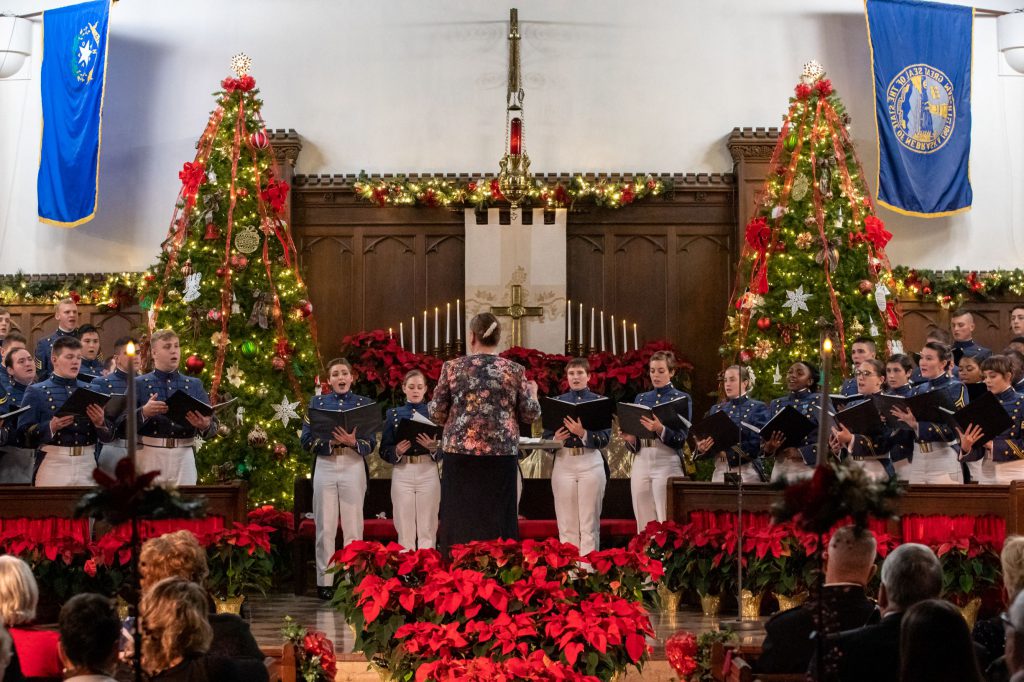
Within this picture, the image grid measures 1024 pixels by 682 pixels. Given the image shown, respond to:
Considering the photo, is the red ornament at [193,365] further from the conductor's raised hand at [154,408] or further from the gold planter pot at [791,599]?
the gold planter pot at [791,599]

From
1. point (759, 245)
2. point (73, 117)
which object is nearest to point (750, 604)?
point (759, 245)

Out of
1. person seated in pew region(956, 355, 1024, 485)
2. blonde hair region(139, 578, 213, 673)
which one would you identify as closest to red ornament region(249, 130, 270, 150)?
person seated in pew region(956, 355, 1024, 485)

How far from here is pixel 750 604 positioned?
7.17 meters

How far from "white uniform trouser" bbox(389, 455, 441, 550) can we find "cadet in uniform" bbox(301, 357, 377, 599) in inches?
4.9

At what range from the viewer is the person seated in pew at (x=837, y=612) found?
3.94m

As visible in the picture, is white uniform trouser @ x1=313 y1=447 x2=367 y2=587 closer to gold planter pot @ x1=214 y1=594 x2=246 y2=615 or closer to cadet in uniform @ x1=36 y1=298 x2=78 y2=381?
gold planter pot @ x1=214 y1=594 x2=246 y2=615

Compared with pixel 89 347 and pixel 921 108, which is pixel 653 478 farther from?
pixel 921 108

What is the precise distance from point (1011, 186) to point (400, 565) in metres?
8.02

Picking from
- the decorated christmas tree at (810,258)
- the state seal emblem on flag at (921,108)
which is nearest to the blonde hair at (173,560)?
the decorated christmas tree at (810,258)

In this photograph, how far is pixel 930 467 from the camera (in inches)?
304

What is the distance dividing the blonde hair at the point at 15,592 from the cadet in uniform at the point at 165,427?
3712 millimetres

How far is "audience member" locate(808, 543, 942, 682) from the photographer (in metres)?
3.52

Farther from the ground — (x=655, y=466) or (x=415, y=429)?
(x=415, y=429)

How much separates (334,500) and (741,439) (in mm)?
2517
